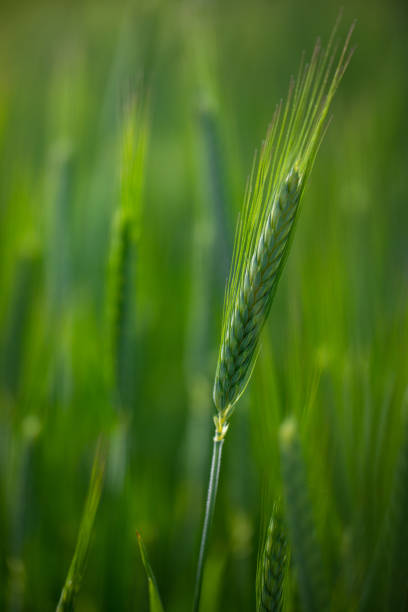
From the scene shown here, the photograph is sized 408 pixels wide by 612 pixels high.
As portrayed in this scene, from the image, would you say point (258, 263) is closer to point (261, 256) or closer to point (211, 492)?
point (261, 256)

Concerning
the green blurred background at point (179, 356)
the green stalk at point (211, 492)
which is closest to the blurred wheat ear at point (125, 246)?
the green blurred background at point (179, 356)

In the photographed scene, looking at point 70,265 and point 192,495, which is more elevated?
point 70,265

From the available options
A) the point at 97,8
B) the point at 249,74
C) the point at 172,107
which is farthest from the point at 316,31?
the point at 97,8

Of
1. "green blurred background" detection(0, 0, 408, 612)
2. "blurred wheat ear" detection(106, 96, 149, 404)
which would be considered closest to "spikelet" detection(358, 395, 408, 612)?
"green blurred background" detection(0, 0, 408, 612)

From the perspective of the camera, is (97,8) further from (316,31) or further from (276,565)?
(276,565)

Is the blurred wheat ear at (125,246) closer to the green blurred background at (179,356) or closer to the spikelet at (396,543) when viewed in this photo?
the green blurred background at (179,356)

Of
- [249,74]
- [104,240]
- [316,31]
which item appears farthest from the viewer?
[316,31]

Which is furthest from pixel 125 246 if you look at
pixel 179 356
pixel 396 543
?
pixel 179 356
